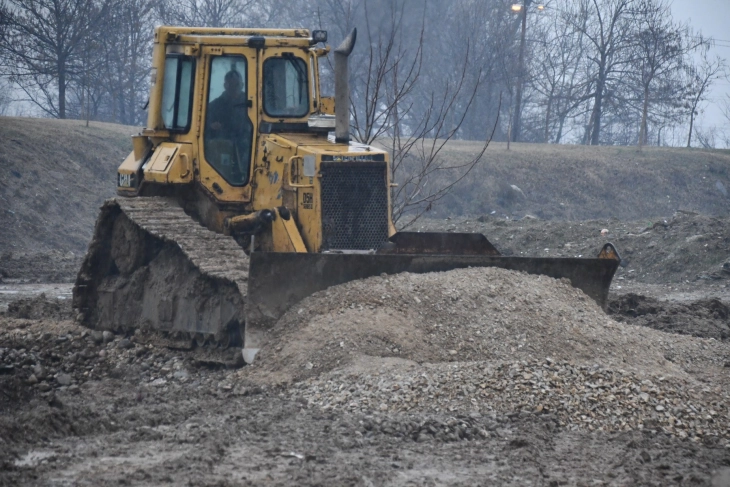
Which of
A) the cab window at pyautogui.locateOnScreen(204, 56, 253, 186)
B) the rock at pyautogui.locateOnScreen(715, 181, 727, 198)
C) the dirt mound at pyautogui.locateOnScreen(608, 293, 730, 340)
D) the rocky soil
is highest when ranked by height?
the rock at pyautogui.locateOnScreen(715, 181, 727, 198)

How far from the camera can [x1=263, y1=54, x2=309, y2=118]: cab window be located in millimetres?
9859

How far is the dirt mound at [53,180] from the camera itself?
21.0m

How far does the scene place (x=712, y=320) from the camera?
11.7 m

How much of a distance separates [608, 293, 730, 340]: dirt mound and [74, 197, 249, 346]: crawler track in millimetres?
5242

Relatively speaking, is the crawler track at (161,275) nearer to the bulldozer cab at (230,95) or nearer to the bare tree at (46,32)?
the bulldozer cab at (230,95)

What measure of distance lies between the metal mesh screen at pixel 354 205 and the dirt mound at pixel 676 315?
12.8 feet

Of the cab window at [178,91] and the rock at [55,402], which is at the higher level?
the cab window at [178,91]

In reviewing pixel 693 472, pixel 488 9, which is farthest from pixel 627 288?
pixel 488 9

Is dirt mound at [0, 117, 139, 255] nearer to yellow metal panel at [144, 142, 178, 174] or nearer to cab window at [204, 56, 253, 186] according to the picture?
yellow metal panel at [144, 142, 178, 174]

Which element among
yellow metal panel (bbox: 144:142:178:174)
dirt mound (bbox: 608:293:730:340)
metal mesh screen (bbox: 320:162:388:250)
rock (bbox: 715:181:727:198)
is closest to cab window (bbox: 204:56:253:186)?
yellow metal panel (bbox: 144:142:178:174)

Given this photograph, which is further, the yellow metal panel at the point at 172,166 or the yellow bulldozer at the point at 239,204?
the yellow metal panel at the point at 172,166

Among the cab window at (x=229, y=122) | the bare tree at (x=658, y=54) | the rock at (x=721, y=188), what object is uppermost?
the bare tree at (x=658, y=54)

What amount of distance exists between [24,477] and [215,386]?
8.82 ft

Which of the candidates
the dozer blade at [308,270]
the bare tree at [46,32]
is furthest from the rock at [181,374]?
the bare tree at [46,32]
